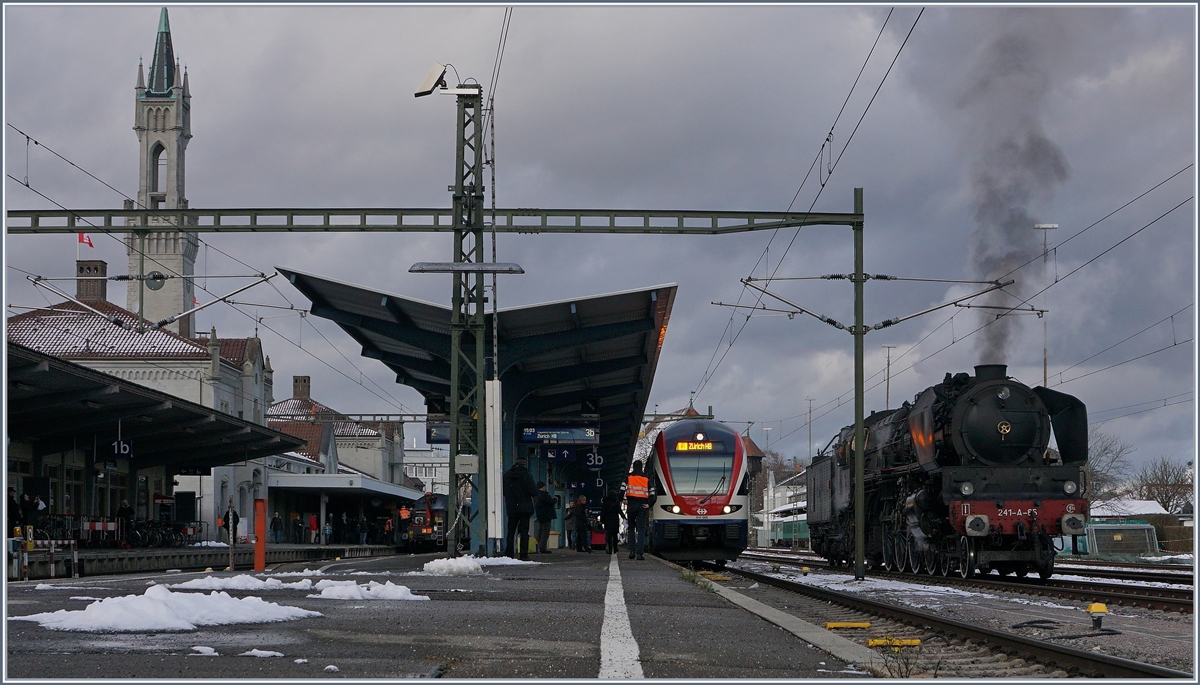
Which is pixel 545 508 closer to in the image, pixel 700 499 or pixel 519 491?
pixel 700 499

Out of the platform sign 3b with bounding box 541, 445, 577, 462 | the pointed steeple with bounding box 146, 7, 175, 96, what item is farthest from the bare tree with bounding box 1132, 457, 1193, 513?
the pointed steeple with bounding box 146, 7, 175, 96

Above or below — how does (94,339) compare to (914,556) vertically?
above

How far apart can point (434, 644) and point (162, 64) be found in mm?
103701

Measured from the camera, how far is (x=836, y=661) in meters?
7.21

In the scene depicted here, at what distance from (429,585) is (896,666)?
8.21 m

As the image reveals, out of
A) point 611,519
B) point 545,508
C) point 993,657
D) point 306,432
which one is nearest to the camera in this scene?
point 993,657

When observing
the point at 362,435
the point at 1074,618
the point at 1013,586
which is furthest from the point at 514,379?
the point at 362,435

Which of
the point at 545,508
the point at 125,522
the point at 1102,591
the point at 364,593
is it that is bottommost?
the point at 125,522

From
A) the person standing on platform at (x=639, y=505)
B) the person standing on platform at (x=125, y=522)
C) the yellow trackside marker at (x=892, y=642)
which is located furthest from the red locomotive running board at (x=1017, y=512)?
the person standing on platform at (x=125, y=522)

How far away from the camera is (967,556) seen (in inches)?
771

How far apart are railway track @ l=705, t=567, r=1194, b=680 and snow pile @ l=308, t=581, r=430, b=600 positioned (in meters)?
4.36

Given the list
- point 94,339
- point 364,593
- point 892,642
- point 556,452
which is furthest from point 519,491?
point 94,339

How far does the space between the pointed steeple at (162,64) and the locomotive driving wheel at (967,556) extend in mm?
92156

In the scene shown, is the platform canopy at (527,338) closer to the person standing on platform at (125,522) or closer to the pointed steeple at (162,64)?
the person standing on platform at (125,522)
